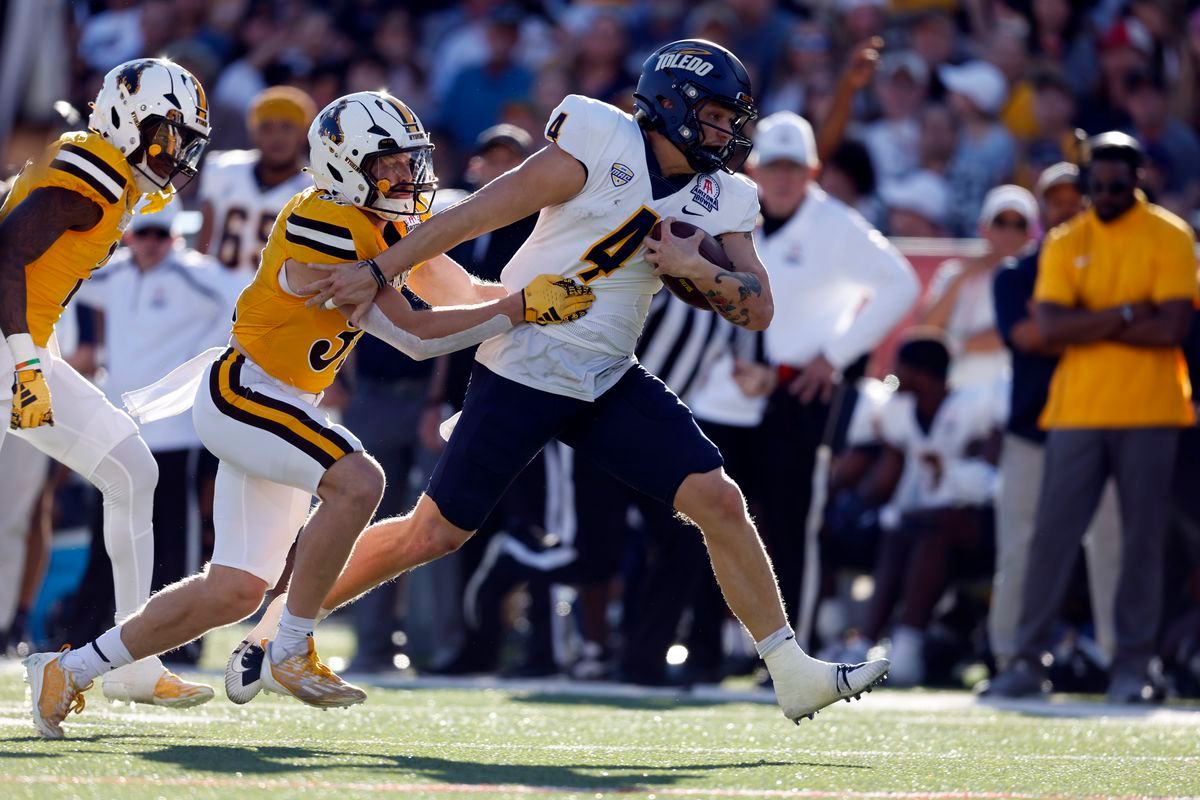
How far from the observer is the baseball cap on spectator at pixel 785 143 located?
28.7 feet

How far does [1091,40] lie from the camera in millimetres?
12570

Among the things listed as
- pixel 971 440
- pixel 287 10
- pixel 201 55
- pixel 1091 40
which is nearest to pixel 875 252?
pixel 971 440

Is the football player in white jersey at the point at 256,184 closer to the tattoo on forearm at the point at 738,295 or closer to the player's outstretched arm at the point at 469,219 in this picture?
the player's outstretched arm at the point at 469,219

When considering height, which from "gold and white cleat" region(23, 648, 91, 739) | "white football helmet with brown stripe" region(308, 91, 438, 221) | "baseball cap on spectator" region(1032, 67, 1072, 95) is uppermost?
"white football helmet with brown stripe" region(308, 91, 438, 221)

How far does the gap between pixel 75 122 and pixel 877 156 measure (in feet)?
19.2

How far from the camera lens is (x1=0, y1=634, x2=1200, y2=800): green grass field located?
4.58 m

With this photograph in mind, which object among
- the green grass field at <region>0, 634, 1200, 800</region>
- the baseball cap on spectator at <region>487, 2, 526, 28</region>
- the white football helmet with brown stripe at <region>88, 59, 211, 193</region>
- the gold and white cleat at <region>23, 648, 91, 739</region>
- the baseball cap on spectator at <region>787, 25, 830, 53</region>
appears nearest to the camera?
the green grass field at <region>0, 634, 1200, 800</region>

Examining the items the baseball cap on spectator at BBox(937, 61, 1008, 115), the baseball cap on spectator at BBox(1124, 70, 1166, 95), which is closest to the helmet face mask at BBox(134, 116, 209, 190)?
the baseball cap on spectator at BBox(1124, 70, 1166, 95)

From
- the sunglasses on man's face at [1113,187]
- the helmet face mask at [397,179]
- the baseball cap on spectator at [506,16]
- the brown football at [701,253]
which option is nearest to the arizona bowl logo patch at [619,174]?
the brown football at [701,253]

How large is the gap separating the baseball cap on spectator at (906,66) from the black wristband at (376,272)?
742 centimetres

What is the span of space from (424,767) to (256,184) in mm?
4770

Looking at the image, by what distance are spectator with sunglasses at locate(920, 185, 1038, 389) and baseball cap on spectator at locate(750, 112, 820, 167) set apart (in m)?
1.35

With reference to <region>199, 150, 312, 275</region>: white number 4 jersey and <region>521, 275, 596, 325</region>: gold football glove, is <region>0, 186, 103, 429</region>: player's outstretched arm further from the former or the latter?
<region>199, 150, 312, 275</region>: white number 4 jersey

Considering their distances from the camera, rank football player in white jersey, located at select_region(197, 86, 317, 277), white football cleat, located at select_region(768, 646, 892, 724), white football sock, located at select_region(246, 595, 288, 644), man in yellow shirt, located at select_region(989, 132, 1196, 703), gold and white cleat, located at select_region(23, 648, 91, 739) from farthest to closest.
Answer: football player in white jersey, located at select_region(197, 86, 317, 277) → man in yellow shirt, located at select_region(989, 132, 1196, 703) → white football sock, located at select_region(246, 595, 288, 644) → white football cleat, located at select_region(768, 646, 892, 724) → gold and white cleat, located at select_region(23, 648, 91, 739)
